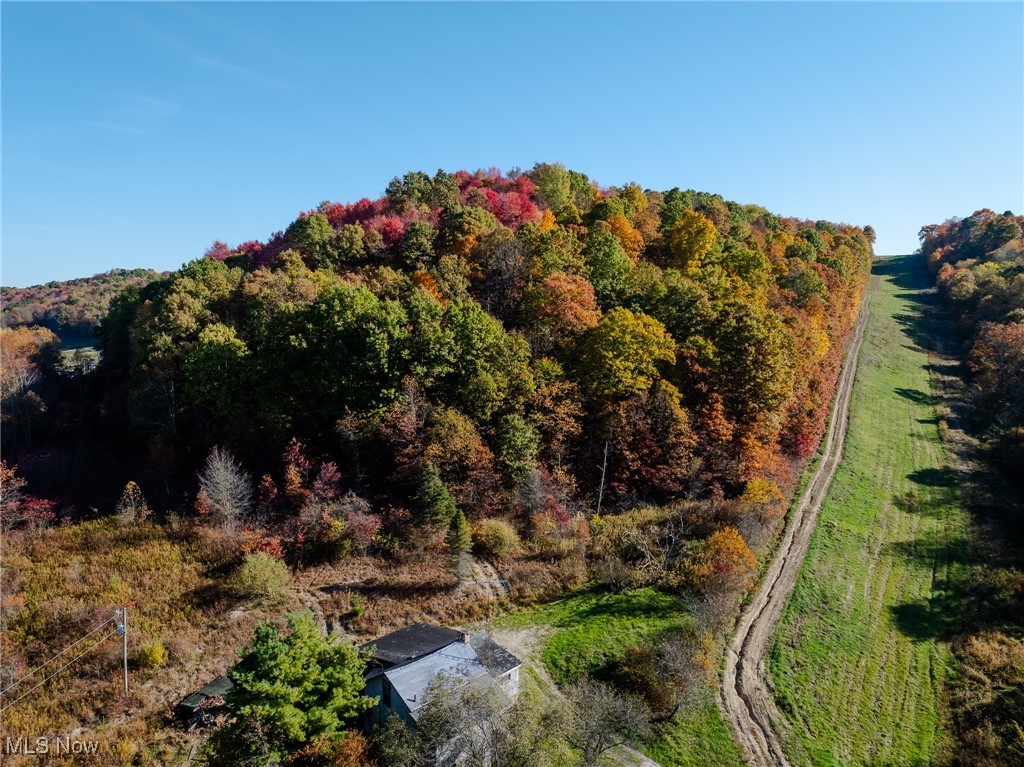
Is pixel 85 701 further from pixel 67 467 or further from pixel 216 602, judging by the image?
pixel 67 467

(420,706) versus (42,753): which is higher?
(420,706)

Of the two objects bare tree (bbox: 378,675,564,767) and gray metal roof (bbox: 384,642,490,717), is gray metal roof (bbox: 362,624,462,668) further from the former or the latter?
bare tree (bbox: 378,675,564,767)

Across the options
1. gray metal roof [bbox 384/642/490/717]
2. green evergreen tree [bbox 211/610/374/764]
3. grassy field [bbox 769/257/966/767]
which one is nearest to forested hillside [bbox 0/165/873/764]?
grassy field [bbox 769/257/966/767]

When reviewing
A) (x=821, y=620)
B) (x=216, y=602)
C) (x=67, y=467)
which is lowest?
(x=821, y=620)

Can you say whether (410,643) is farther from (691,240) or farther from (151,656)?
(691,240)

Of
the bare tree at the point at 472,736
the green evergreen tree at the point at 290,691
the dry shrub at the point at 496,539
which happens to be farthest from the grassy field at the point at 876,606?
the green evergreen tree at the point at 290,691

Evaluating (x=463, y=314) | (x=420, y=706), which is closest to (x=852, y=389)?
(x=463, y=314)
